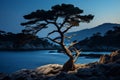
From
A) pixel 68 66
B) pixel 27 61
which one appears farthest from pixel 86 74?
pixel 27 61

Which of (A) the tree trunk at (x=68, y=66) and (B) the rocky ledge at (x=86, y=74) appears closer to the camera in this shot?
(B) the rocky ledge at (x=86, y=74)

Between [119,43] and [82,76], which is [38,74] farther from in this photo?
[119,43]

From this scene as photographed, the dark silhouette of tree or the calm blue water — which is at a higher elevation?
the dark silhouette of tree

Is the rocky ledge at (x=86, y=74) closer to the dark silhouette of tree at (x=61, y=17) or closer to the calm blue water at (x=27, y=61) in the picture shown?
the dark silhouette of tree at (x=61, y=17)

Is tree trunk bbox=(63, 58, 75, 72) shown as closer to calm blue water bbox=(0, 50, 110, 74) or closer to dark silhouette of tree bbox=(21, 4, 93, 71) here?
dark silhouette of tree bbox=(21, 4, 93, 71)

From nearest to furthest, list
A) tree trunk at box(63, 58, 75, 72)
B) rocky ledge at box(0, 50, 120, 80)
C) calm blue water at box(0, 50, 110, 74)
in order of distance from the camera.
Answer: rocky ledge at box(0, 50, 120, 80)
tree trunk at box(63, 58, 75, 72)
calm blue water at box(0, 50, 110, 74)

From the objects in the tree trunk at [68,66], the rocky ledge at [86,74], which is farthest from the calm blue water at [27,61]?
the tree trunk at [68,66]

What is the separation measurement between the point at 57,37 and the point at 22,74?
19.8 ft

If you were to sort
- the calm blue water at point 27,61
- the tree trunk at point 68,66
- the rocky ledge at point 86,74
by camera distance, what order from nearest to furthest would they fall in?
the rocky ledge at point 86,74 → the tree trunk at point 68,66 → the calm blue water at point 27,61

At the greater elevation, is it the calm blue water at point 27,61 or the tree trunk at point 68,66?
the tree trunk at point 68,66

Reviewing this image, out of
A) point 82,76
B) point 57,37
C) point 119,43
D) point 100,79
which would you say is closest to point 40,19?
point 57,37

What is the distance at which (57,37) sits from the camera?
28.3 metres

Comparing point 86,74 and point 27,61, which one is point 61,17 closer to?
point 86,74

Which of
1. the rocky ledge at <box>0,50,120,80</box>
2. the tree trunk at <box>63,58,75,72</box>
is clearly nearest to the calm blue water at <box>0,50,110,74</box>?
the rocky ledge at <box>0,50,120,80</box>
